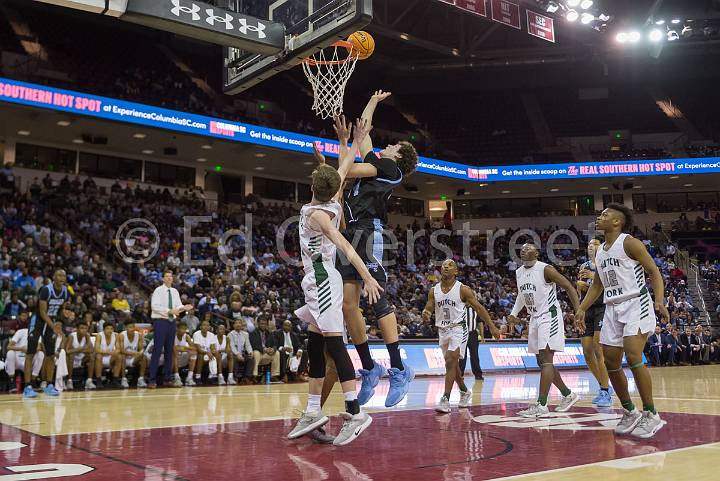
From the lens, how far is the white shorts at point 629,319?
515 cm

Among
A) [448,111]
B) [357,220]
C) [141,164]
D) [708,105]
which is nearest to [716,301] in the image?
[708,105]

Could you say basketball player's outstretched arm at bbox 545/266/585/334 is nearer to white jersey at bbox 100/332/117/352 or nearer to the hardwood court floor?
the hardwood court floor

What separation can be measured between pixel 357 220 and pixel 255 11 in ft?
11.1

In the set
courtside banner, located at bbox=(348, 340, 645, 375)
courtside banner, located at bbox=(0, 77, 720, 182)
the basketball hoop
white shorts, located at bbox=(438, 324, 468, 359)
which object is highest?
courtside banner, located at bbox=(0, 77, 720, 182)

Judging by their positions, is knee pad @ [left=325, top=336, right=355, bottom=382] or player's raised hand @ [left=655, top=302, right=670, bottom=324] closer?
knee pad @ [left=325, top=336, right=355, bottom=382]

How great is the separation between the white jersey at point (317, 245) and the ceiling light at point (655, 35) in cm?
2199

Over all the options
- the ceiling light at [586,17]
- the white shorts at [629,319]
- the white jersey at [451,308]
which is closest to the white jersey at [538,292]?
the white jersey at [451,308]

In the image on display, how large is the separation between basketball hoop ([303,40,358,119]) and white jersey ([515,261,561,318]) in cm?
394

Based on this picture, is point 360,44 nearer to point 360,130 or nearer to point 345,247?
point 360,130

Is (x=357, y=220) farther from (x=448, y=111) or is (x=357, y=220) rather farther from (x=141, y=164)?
(x=448, y=111)

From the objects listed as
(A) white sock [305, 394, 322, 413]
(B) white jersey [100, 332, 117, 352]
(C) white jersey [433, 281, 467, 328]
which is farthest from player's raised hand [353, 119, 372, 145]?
(B) white jersey [100, 332, 117, 352]

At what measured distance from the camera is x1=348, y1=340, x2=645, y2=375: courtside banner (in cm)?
1455

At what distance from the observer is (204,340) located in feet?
40.2

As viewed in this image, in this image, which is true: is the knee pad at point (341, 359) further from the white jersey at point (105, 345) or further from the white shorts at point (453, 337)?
the white jersey at point (105, 345)
